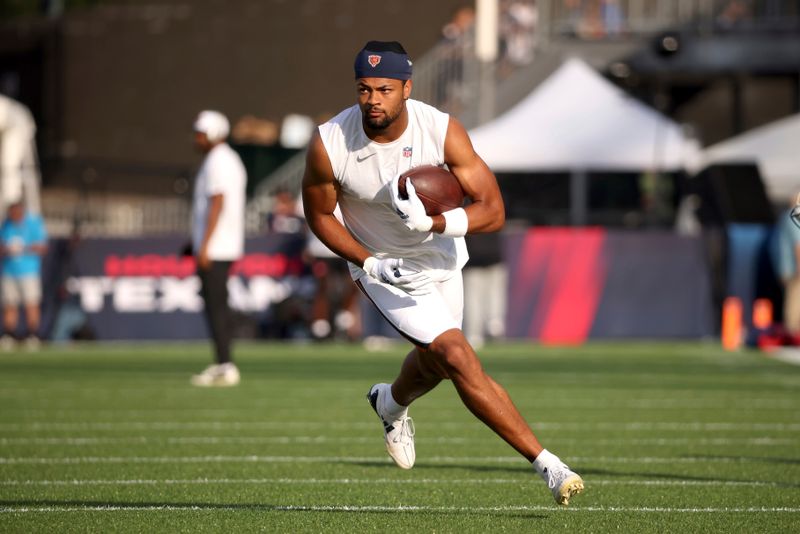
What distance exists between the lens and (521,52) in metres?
25.3

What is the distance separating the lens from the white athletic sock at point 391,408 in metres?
7.58

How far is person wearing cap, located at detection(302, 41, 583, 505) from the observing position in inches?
262

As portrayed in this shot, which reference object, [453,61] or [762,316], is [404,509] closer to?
[762,316]

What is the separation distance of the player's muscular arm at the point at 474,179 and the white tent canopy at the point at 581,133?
47.0 ft

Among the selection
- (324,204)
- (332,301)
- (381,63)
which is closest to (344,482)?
(324,204)

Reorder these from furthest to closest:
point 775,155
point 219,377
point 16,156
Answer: point 16,156
point 775,155
point 219,377

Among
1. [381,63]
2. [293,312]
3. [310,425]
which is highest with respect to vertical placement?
[381,63]

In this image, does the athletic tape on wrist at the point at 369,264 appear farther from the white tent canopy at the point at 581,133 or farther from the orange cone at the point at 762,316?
the white tent canopy at the point at 581,133

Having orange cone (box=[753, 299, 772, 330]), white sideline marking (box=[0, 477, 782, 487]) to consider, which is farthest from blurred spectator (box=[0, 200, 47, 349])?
white sideline marking (box=[0, 477, 782, 487])

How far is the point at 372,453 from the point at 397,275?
2.34 m

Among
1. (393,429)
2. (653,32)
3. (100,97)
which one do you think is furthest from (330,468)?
(100,97)

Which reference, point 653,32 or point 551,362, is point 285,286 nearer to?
point 551,362

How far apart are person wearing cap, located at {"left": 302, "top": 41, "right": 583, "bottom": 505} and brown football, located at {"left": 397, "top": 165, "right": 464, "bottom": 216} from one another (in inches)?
1.5

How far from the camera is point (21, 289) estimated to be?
2039cm
